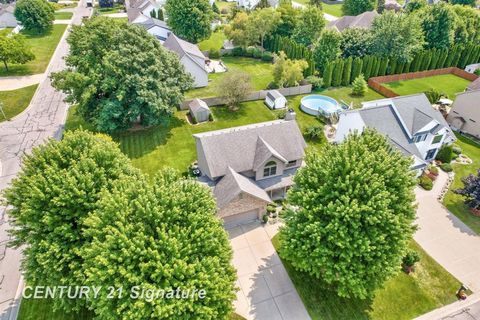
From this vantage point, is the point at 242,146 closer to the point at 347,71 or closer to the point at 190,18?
the point at 347,71

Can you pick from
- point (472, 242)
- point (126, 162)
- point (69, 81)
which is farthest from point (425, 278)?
point (69, 81)

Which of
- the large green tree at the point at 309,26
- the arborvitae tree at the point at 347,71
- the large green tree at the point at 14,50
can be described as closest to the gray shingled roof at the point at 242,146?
the arborvitae tree at the point at 347,71

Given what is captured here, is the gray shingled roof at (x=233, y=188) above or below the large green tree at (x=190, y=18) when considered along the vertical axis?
below

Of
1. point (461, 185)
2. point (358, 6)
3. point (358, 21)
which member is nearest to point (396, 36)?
point (358, 21)

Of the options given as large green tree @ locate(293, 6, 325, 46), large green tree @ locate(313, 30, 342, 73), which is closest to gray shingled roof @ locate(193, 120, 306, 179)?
large green tree @ locate(313, 30, 342, 73)

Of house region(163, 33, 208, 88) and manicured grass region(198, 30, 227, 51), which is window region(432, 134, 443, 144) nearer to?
house region(163, 33, 208, 88)

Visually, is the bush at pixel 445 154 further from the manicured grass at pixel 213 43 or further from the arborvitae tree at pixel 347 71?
the manicured grass at pixel 213 43
